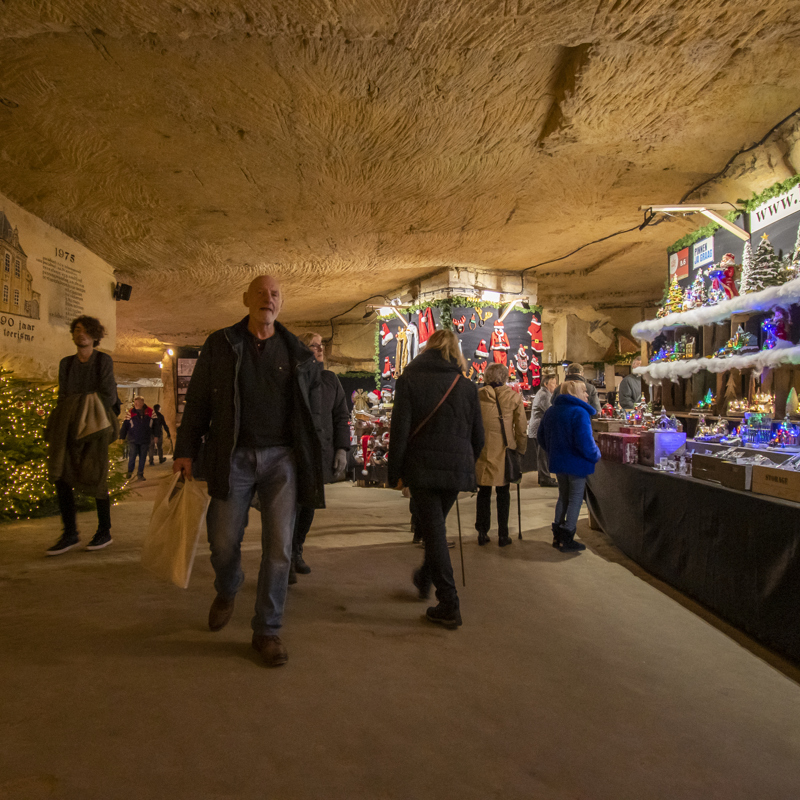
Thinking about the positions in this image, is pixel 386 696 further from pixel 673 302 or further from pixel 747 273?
pixel 673 302

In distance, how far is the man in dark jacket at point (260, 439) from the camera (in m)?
2.53

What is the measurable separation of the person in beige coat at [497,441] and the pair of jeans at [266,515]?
2335 mm

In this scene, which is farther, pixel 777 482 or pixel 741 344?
pixel 741 344

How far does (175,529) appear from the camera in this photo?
8.59 feet

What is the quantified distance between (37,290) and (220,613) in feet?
16.5

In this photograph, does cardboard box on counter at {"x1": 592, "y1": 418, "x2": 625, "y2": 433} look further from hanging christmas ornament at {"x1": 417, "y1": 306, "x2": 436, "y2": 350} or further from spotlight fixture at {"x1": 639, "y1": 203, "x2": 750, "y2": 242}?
hanging christmas ornament at {"x1": 417, "y1": 306, "x2": 436, "y2": 350}

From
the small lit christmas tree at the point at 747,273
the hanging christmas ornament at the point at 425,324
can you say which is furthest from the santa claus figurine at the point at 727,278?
the hanging christmas ornament at the point at 425,324

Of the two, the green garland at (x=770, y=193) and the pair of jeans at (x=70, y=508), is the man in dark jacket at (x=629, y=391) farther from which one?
the pair of jeans at (x=70, y=508)

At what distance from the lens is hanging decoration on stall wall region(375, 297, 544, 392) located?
9422 millimetres

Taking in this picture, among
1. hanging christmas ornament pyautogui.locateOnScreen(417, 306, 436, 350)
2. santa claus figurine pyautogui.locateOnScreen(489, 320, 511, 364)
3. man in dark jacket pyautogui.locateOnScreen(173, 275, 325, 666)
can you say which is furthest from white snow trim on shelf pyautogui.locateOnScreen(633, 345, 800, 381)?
hanging christmas ornament pyautogui.locateOnScreen(417, 306, 436, 350)

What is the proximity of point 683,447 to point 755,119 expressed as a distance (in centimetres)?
277

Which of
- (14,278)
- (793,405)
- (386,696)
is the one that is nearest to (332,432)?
(386,696)

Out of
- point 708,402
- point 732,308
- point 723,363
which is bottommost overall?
point 708,402

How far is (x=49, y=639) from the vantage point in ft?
8.76
